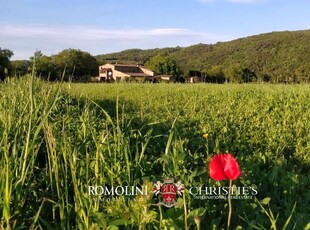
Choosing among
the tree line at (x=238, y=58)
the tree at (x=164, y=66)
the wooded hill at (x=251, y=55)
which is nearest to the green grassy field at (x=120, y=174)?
the tree line at (x=238, y=58)

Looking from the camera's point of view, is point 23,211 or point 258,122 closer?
point 23,211

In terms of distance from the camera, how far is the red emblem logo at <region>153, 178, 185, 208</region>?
1249 millimetres

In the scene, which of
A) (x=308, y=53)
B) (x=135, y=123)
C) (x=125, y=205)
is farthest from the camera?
(x=308, y=53)

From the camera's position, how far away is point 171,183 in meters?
1.33

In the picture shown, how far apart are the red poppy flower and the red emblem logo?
0.36 meters

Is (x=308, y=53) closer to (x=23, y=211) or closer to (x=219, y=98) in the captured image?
(x=219, y=98)

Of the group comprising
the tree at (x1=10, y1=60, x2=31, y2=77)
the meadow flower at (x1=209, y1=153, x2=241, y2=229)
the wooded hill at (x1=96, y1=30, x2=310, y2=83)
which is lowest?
the meadow flower at (x1=209, y1=153, x2=241, y2=229)

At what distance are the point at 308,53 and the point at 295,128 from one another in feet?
130

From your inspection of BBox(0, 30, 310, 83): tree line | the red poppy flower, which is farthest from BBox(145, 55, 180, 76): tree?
the red poppy flower

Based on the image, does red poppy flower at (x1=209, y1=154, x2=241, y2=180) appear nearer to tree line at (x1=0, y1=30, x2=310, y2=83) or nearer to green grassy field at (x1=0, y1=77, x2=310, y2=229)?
green grassy field at (x1=0, y1=77, x2=310, y2=229)

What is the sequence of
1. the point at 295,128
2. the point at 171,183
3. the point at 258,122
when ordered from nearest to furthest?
the point at 171,183, the point at 295,128, the point at 258,122

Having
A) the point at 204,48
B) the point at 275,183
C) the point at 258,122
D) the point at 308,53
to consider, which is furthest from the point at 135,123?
the point at 204,48

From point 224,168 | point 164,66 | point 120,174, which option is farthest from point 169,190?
point 164,66

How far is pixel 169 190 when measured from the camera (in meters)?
1.29
